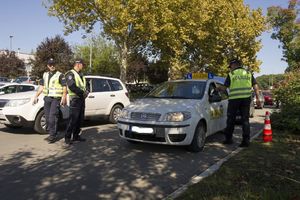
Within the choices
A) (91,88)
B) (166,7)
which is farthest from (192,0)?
(91,88)

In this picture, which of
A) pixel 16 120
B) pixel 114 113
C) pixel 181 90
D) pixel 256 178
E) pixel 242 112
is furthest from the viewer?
pixel 114 113

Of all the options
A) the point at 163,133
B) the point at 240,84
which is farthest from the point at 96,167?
the point at 240,84

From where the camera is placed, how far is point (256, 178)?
17.8ft

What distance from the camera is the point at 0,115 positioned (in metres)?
9.77

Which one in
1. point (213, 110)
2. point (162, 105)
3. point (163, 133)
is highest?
point (162, 105)

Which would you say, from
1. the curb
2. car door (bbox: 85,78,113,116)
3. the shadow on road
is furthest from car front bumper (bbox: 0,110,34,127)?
the curb

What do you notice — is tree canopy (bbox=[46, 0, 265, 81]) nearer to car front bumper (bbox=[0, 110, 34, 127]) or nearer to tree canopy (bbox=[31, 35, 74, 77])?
tree canopy (bbox=[31, 35, 74, 77])

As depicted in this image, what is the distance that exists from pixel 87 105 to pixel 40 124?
170cm

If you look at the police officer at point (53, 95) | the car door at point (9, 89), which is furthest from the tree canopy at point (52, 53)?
the police officer at point (53, 95)

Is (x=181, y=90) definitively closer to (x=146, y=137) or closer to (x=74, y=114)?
(x=146, y=137)

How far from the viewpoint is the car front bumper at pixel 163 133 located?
712 centimetres

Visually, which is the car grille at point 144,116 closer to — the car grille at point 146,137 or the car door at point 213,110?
the car grille at point 146,137

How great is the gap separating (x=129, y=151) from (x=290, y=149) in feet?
10.9

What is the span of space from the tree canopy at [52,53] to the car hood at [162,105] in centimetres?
2863
